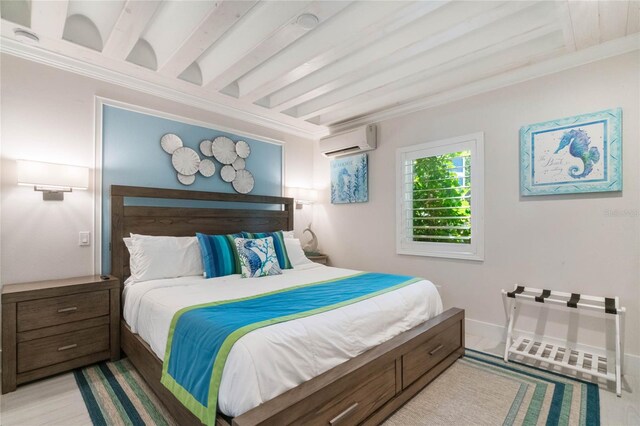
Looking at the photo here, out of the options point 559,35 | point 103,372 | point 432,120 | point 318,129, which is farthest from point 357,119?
point 103,372

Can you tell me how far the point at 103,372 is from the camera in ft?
7.86

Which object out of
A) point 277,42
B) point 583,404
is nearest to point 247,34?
point 277,42

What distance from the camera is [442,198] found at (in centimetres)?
345

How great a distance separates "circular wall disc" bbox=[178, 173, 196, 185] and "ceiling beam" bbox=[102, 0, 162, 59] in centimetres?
121

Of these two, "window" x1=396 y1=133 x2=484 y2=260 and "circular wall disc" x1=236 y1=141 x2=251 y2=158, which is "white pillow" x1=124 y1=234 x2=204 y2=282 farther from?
"window" x1=396 y1=133 x2=484 y2=260

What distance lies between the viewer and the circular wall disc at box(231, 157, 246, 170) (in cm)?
384

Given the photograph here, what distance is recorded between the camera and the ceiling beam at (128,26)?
2.04 m

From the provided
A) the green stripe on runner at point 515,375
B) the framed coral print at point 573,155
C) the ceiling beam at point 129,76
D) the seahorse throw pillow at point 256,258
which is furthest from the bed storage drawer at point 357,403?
the ceiling beam at point 129,76

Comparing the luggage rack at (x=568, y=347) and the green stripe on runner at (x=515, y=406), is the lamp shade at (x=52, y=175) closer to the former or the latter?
the green stripe on runner at (x=515, y=406)

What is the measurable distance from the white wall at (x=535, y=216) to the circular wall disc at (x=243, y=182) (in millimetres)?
1681

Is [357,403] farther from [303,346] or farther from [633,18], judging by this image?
[633,18]

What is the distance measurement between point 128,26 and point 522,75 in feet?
11.0

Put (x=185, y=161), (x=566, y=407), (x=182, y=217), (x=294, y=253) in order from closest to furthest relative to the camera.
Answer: (x=566, y=407), (x=182, y=217), (x=185, y=161), (x=294, y=253)

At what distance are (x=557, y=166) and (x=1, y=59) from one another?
15.2 feet
